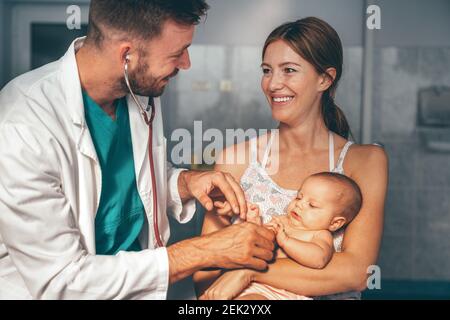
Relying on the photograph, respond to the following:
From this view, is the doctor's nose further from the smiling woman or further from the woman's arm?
the woman's arm

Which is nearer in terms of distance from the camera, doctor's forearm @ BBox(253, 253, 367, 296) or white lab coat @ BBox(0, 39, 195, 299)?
white lab coat @ BBox(0, 39, 195, 299)

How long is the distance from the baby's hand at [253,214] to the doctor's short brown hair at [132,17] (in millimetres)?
628

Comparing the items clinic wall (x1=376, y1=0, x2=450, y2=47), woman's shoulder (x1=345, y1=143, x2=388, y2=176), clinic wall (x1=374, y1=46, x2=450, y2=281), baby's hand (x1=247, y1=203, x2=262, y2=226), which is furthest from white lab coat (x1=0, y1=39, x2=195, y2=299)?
clinic wall (x1=376, y1=0, x2=450, y2=47)

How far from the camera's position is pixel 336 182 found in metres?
1.81

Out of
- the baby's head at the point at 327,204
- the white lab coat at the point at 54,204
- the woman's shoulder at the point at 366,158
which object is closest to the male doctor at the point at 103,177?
the white lab coat at the point at 54,204

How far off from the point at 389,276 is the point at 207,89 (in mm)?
922

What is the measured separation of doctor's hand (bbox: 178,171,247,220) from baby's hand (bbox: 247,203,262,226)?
18 millimetres

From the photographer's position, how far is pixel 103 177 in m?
1.78

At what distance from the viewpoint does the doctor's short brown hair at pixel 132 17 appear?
171 centimetres

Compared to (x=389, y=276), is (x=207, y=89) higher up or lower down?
higher up

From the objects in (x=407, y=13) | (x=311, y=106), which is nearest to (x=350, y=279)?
(x=311, y=106)

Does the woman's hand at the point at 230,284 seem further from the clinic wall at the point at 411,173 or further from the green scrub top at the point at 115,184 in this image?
the clinic wall at the point at 411,173

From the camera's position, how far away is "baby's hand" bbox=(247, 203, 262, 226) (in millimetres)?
1865

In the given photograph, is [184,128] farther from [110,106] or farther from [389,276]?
[389,276]
